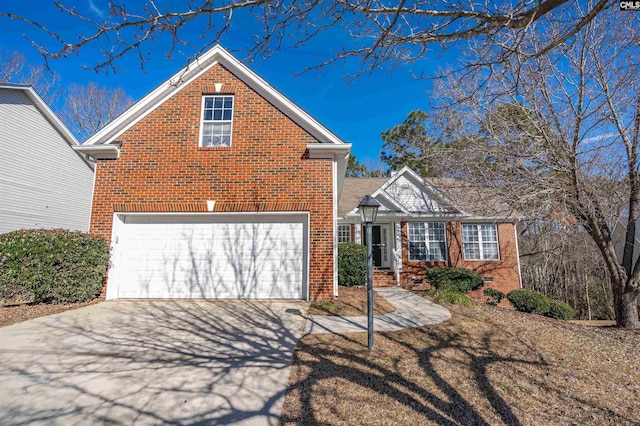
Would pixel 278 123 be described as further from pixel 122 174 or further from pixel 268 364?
pixel 268 364

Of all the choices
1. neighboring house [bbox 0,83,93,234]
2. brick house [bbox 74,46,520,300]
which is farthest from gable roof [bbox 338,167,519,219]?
neighboring house [bbox 0,83,93,234]


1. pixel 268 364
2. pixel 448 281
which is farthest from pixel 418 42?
pixel 448 281

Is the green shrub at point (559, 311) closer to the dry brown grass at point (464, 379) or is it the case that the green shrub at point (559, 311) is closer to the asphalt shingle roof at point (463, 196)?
the asphalt shingle roof at point (463, 196)

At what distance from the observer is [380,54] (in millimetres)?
3500

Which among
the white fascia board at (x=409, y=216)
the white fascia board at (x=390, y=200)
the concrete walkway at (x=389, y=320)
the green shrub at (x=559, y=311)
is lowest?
the green shrub at (x=559, y=311)

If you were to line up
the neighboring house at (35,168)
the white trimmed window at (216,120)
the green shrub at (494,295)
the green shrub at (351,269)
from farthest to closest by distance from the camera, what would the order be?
the green shrub at (494,295) < the neighboring house at (35,168) < the green shrub at (351,269) < the white trimmed window at (216,120)

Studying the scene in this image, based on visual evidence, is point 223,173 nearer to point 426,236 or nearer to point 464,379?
point 464,379

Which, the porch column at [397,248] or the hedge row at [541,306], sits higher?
the porch column at [397,248]

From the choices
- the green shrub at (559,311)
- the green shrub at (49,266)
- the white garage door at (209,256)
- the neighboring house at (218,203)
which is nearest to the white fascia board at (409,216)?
the green shrub at (559,311)

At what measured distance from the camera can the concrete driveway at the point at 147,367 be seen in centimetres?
303

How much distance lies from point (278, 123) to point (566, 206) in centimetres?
704

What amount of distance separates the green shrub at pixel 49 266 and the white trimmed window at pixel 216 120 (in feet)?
12.5

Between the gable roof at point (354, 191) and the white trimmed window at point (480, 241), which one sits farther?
the gable roof at point (354, 191)

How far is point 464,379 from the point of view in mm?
3818
